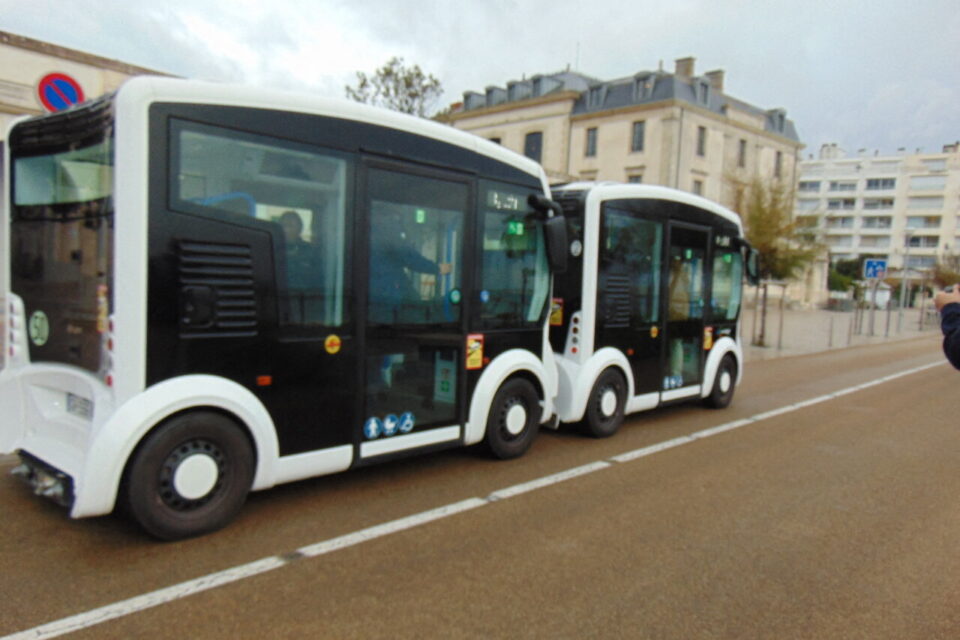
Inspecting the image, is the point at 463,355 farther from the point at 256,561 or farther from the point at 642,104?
the point at 642,104

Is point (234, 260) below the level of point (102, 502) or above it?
above

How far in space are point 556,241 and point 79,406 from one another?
12.5 ft

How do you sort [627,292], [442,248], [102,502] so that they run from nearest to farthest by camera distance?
[102,502], [442,248], [627,292]

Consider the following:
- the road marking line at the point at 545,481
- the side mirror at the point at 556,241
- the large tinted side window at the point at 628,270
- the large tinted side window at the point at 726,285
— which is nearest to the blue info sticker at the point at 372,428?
the road marking line at the point at 545,481

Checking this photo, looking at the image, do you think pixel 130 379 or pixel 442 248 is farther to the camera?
pixel 442 248

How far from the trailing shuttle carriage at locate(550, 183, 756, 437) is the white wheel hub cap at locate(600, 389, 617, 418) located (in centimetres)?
1

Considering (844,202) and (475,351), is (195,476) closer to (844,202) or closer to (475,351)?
(475,351)

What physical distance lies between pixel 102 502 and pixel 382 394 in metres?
1.87

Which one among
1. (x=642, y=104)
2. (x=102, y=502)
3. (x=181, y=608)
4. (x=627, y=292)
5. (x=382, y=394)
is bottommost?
(x=181, y=608)

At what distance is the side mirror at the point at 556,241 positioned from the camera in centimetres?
596

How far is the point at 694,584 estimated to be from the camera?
373 cm

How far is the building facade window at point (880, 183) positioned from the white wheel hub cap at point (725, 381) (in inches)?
3832

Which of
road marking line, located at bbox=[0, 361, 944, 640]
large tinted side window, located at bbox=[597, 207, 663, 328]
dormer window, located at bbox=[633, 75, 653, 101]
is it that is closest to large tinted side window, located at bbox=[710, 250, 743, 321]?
large tinted side window, located at bbox=[597, 207, 663, 328]

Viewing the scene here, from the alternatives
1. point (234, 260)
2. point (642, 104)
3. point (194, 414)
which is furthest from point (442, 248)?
point (642, 104)
